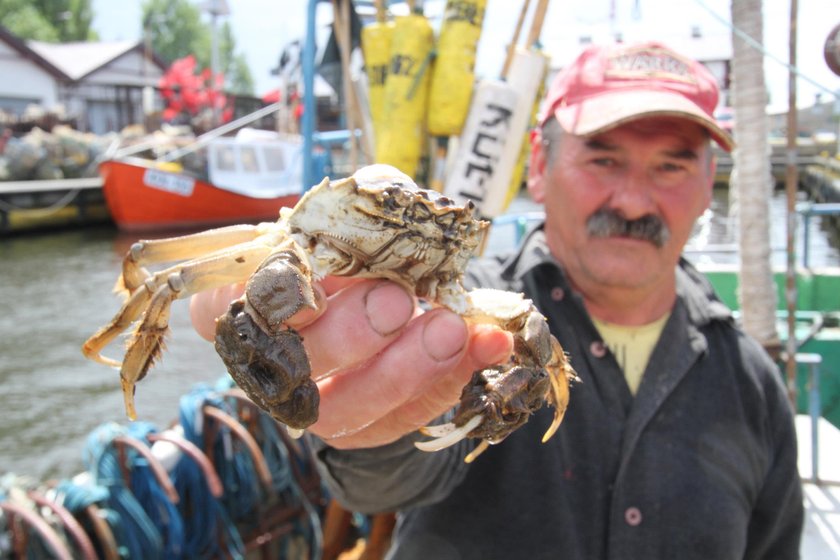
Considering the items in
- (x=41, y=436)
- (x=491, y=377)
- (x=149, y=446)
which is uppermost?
(x=491, y=377)

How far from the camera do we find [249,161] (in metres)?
20.0

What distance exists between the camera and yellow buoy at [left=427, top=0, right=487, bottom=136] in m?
3.52

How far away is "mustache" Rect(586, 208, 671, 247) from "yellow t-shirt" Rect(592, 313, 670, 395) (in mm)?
277

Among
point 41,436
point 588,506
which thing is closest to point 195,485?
point 588,506

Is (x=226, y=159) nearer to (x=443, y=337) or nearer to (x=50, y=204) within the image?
(x=50, y=204)

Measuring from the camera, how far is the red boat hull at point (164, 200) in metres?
18.7

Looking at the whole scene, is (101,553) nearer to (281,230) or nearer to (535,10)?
(281,230)

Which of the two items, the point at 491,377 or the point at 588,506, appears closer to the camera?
the point at 491,377

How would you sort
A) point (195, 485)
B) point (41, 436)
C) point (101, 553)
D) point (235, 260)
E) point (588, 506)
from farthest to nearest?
point (41, 436)
point (195, 485)
point (101, 553)
point (588, 506)
point (235, 260)

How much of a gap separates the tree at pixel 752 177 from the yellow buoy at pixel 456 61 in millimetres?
1281

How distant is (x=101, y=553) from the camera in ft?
9.98

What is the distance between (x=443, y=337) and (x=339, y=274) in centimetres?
31

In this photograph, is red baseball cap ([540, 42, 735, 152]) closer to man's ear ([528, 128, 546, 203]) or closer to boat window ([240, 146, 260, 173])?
man's ear ([528, 128, 546, 203])

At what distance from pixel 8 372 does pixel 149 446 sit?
7.18m
